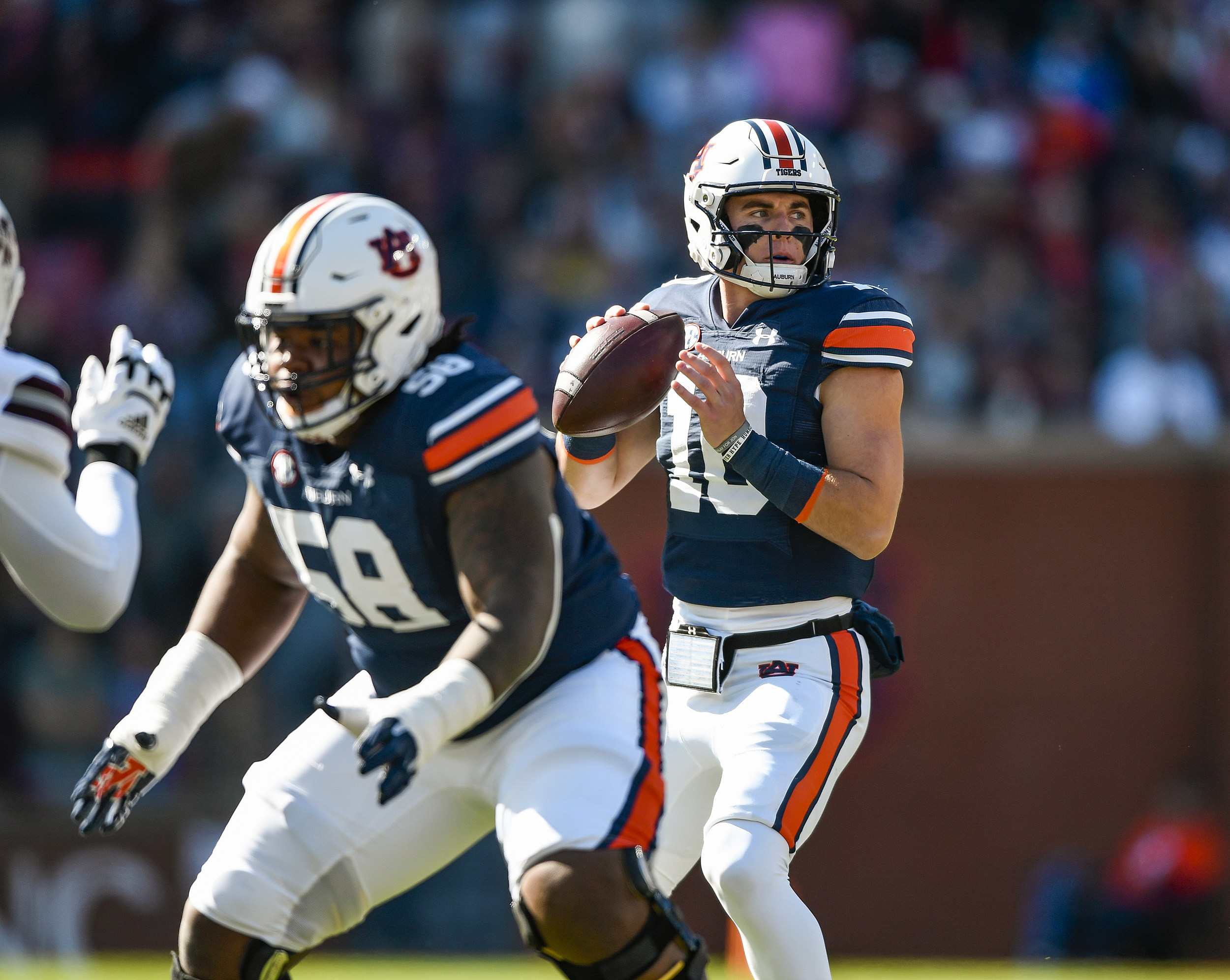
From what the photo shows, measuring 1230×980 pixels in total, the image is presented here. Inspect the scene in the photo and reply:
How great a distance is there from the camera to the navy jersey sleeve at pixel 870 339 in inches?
142

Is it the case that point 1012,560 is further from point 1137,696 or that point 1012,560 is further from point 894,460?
point 894,460

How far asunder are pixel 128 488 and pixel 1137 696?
5.40 m

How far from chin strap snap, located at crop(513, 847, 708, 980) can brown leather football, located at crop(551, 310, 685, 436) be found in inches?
43.2

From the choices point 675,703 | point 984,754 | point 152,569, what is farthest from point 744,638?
point 152,569

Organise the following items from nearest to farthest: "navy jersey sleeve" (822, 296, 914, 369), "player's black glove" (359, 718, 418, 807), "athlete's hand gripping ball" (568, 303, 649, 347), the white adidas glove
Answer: "player's black glove" (359, 718, 418, 807), the white adidas glove, "navy jersey sleeve" (822, 296, 914, 369), "athlete's hand gripping ball" (568, 303, 649, 347)

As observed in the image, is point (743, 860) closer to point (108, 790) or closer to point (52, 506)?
point (108, 790)

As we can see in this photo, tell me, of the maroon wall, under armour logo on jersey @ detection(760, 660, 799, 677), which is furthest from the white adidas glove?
the maroon wall

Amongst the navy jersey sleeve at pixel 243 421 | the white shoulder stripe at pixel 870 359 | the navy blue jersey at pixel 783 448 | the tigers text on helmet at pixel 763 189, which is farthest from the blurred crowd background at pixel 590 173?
the navy jersey sleeve at pixel 243 421

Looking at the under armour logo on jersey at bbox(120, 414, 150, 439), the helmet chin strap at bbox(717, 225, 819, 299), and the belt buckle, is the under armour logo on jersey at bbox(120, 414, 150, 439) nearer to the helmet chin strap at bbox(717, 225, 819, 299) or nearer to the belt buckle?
the belt buckle

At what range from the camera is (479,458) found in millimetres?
2969

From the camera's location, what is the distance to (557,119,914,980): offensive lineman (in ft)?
11.2

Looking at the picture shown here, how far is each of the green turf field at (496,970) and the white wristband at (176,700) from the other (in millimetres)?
3008

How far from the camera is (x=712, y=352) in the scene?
3605mm

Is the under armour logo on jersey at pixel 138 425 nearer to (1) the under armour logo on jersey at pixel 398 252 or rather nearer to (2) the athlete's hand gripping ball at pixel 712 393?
(1) the under armour logo on jersey at pixel 398 252
